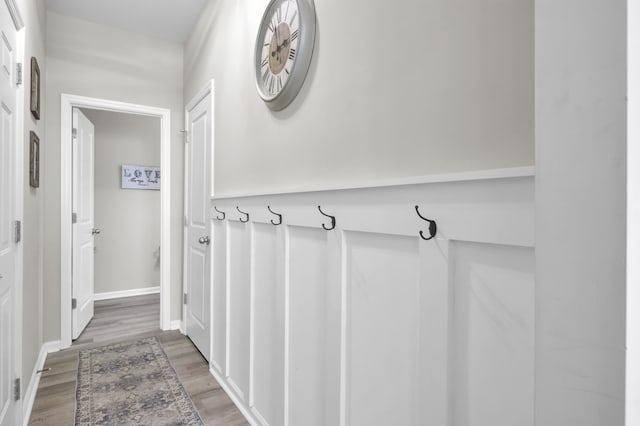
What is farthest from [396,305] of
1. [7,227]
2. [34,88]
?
[34,88]

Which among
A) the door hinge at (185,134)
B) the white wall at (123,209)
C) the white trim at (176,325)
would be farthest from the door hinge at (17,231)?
the white wall at (123,209)

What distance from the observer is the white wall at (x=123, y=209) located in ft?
13.6

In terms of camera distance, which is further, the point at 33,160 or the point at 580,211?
the point at 33,160

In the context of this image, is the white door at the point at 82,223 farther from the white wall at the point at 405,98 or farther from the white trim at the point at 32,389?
the white wall at the point at 405,98

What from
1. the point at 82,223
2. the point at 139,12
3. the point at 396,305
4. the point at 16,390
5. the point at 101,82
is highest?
the point at 139,12

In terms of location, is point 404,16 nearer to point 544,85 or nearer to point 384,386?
point 544,85

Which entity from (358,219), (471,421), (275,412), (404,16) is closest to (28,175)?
(275,412)

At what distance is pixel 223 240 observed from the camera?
7.20ft

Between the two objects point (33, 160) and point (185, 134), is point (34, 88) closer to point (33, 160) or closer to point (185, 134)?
point (33, 160)

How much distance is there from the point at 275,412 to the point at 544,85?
1.59 meters

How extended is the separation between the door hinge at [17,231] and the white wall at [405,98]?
1.13m

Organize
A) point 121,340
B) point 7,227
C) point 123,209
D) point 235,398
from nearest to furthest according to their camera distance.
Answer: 1. point 7,227
2. point 235,398
3. point 121,340
4. point 123,209

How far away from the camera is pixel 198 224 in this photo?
2.76 m

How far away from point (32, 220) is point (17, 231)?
0.63 m
